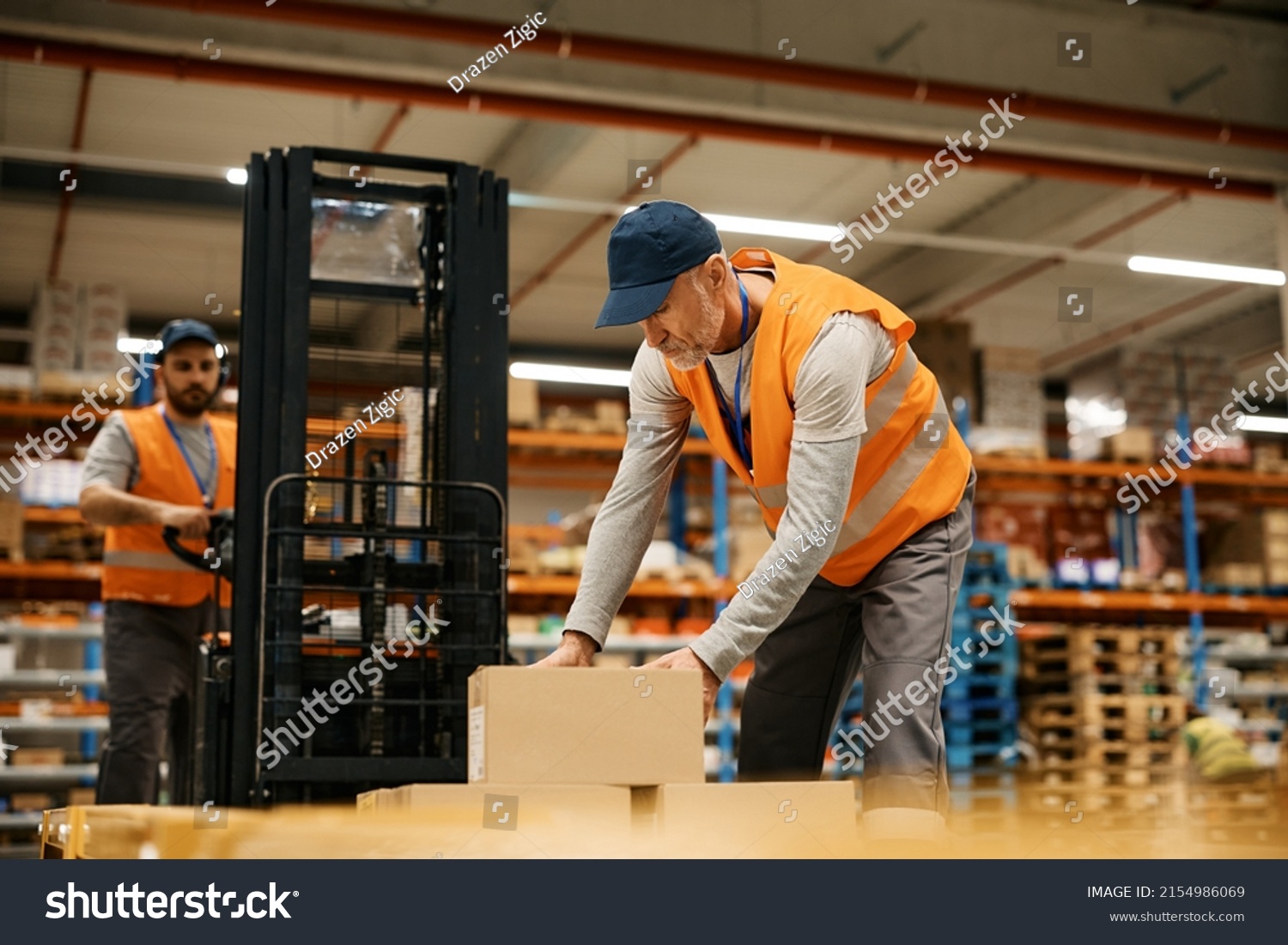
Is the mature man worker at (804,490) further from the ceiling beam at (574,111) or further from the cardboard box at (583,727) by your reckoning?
the ceiling beam at (574,111)

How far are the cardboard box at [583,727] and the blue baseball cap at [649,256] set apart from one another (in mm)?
673

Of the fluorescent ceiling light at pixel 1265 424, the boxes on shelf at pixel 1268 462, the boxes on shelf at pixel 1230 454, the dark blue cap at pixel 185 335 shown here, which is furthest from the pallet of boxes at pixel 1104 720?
the dark blue cap at pixel 185 335

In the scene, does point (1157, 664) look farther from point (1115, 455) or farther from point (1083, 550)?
point (1083, 550)

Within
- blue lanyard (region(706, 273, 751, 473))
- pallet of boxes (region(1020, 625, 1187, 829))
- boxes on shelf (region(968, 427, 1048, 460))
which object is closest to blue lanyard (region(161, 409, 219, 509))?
blue lanyard (region(706, 273, 751, 473))

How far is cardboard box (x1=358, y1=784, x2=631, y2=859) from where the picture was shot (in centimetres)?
208

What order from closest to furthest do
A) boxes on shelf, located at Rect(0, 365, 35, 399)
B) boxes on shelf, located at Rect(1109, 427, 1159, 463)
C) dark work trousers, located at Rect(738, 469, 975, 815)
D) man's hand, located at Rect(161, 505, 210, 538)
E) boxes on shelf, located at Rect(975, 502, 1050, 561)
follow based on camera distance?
dark work trousers, located at Rect(738, 469, 975, 815) < man's hand, located at Rect(161, 505, 210, 538) < boxes on shelf, located at Rect(0, 365, 35, 399) < boxes on shelf, located at Rect(1109, 427, 1159, 463) < boxes on shelf, located at Rect(975, 502, 1050, 561)

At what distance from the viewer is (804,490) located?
8.75ft

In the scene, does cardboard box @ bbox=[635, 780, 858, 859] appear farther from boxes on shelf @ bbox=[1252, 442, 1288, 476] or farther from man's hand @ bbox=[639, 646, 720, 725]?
boxes on shelf @ bbox=[1252, 442, 1288, 476]

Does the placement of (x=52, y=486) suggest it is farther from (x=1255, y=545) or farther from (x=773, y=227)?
(x=1255, y=545)

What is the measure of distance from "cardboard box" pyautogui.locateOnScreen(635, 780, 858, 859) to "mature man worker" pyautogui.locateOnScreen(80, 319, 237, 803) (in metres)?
2.52

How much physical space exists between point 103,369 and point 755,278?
376 inches

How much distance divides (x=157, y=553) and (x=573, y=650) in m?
2.55

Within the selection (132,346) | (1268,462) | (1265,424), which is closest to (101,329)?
(132,346)

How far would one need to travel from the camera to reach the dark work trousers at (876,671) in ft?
9.04
